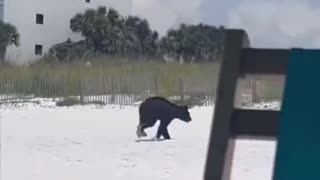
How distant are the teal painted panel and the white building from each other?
55434 mm

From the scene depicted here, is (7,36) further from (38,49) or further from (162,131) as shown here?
(162,131)

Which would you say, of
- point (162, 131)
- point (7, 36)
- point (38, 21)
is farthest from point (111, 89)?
point (38, 21)

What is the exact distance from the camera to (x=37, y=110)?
2562 centimetres

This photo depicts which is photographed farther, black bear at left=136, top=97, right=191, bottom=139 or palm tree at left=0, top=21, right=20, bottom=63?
palm tree at left=0, top=21, right=20, bottom=63

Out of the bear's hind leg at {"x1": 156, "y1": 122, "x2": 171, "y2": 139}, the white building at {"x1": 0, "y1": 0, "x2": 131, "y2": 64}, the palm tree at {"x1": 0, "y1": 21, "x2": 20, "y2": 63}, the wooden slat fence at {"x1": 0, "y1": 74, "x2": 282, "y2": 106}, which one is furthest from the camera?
the white building at {"x1": 0, "y1": 0, "x2": 131, "y2": 64}

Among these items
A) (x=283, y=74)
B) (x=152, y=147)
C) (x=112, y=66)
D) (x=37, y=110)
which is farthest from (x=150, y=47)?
(x=283, y=74)

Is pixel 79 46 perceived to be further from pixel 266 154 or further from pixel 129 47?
pixel 266 154

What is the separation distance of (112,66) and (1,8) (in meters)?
22.0

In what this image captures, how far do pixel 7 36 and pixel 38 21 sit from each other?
21.4 ft

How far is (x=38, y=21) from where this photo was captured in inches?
2414

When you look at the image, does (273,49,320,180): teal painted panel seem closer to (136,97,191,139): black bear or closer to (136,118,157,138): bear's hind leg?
(136,97,191,139): black bear

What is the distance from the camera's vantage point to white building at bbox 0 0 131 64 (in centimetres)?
5938

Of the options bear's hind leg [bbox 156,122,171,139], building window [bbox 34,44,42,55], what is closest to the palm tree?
building window [bbox 34,44,42,55]

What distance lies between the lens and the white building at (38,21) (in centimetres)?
5938
